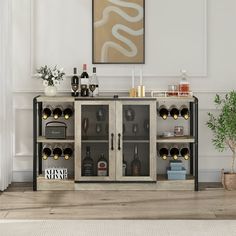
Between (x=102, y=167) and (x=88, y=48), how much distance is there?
1.18 metres

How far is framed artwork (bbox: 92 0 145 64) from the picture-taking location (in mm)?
6285

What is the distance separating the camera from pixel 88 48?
6348 millimetres

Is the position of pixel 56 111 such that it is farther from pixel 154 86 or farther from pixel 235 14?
pixel 235 14

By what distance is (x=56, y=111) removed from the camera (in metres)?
6.14

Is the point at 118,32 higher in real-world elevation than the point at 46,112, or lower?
higher

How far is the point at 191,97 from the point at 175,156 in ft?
1.87

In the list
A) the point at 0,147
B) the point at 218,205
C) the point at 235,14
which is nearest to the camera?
the point at 218,205

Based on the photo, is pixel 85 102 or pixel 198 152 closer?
pixel 85 102

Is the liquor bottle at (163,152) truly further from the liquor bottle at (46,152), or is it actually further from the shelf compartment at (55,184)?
the liquor bottle at (46,152)

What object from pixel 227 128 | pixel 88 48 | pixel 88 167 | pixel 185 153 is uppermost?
pixel 88 48

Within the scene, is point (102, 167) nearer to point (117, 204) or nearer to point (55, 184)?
point (55, 184)

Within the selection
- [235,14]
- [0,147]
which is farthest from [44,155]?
[235,14]

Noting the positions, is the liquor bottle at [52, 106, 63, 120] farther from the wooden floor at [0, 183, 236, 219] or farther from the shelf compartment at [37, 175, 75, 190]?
the wooden floor at [0, 183, 236, 219]

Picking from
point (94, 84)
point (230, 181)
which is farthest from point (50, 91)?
point (230, 181)
